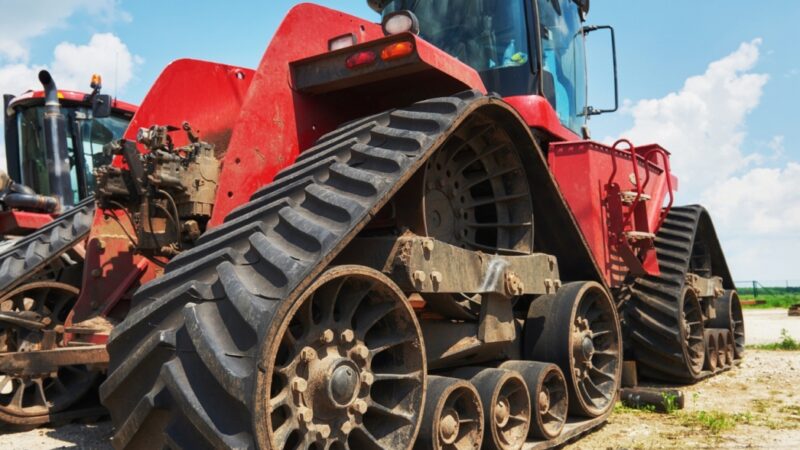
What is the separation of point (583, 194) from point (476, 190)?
149 cm

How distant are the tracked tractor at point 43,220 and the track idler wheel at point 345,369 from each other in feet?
6.84

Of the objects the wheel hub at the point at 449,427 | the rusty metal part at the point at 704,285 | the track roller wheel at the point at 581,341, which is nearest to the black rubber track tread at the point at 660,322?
the rusty metal part at the point at 704,285

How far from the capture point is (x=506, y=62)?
221 inches

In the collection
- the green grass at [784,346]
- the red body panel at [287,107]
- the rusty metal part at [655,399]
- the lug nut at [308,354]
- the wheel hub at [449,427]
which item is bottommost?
the green grass at [784,346]

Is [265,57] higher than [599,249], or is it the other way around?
[265,57]

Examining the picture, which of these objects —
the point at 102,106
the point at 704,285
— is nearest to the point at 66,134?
the point at 102,106

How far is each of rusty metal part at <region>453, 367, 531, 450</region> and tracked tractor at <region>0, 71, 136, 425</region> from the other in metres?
2.49

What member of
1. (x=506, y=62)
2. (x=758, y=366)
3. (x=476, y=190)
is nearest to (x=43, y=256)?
(x=476, y=190)

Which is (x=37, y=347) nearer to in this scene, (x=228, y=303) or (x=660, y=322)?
(x=228, y=303)

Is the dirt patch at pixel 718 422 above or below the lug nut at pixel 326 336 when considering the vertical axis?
below

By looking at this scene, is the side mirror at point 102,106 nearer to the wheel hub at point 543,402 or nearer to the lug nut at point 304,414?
the wheel hub at point 543,402

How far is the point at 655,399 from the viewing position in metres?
5.52

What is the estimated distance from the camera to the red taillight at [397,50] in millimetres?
3523

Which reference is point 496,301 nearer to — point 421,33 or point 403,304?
point 403,304
